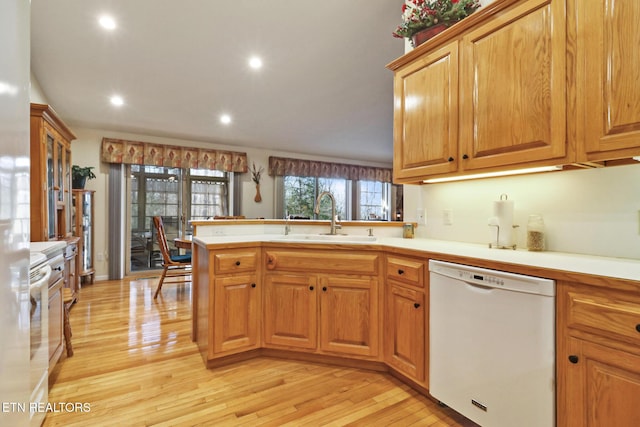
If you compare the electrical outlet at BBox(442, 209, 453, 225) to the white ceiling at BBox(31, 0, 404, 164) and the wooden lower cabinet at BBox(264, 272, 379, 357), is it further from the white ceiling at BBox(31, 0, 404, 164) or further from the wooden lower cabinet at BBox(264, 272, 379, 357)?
the white ceiling at BBox(31, 0, 404, 164)

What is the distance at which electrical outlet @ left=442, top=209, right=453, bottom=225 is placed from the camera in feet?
6.99

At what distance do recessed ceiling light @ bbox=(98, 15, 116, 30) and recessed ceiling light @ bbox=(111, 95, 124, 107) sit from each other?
4.77ft

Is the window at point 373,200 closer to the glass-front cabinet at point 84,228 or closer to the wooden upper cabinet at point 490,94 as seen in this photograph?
the glass-front cabinet at point 84,228

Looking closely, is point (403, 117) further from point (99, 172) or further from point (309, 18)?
point (99, 172)

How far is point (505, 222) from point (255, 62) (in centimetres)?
243

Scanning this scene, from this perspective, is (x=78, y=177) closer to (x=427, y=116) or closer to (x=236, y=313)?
(x=236, y=313)

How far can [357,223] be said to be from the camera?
2.53 m

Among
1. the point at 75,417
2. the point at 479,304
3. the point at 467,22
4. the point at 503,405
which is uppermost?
the point at 467,22

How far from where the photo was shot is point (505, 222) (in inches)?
67.4

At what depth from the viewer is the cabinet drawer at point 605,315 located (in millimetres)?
946

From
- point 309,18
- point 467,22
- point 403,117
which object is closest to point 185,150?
point 309,18

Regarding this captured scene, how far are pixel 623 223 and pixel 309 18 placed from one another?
7.27 feet

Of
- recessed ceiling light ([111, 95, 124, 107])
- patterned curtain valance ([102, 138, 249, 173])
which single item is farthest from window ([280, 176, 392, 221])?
recessed ceiling light ([111, 95, 124, 107])

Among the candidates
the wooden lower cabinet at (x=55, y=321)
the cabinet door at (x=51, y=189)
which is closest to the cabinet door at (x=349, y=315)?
the wooden lower cabinet at (x=55, y=321)
